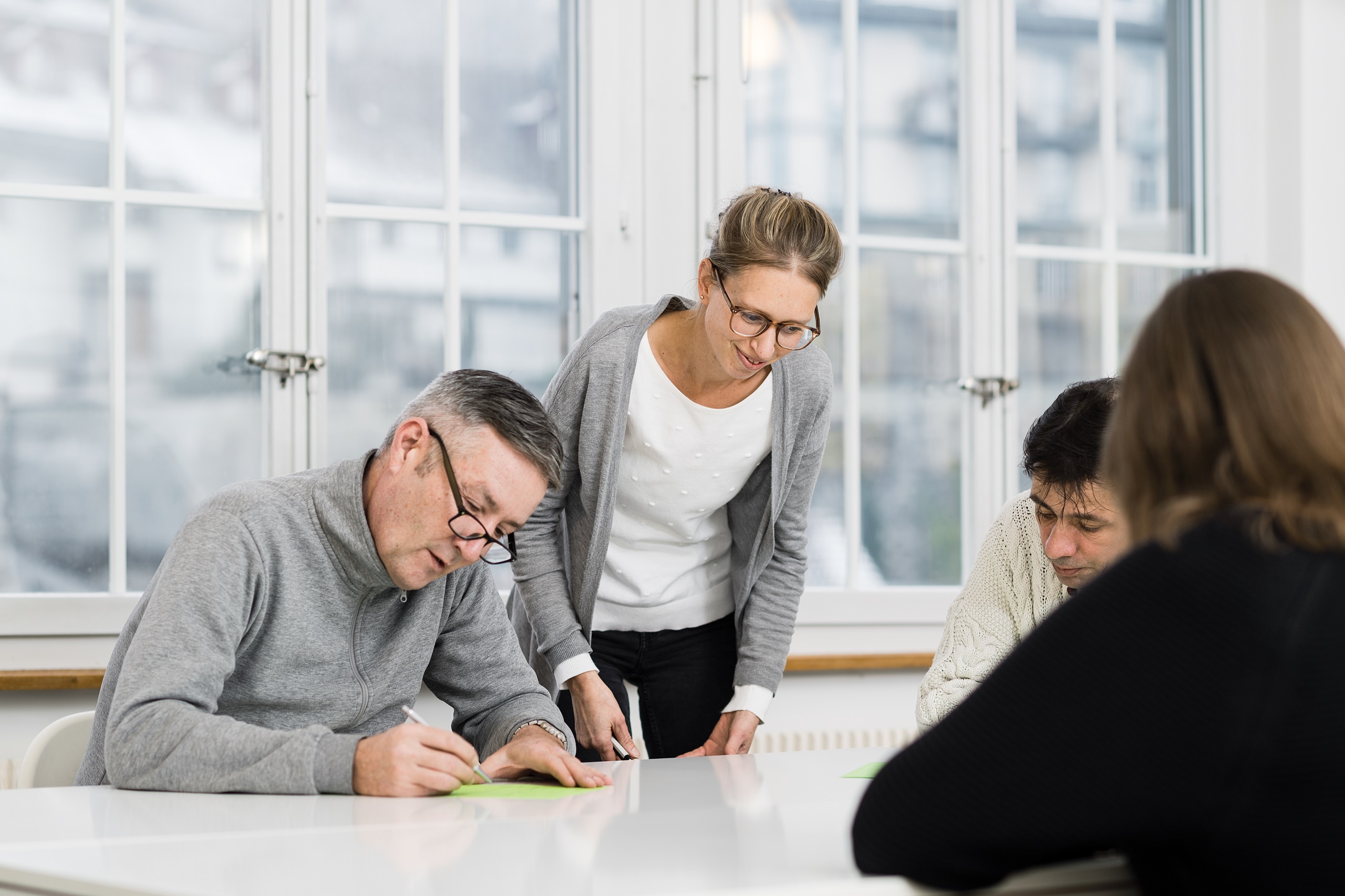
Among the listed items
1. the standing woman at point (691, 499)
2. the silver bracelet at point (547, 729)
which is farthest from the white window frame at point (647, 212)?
the silver bracelet at point (547, 729)

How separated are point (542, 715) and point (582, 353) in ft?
1.94

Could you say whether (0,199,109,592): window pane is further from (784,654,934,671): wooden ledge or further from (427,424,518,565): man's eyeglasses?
(784,654,934,671): wooden ledge

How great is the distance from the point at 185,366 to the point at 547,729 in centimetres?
130

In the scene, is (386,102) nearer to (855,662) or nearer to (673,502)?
(673,502)

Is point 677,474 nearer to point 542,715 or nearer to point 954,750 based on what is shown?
point 542,715

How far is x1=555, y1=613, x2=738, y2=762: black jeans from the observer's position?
2.02 metres

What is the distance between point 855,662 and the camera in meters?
2.75

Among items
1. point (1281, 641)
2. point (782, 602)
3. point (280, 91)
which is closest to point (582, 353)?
point (782, 602)

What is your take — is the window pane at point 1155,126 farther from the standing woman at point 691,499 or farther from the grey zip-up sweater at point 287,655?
the grey zip-up sweater at point 287,655

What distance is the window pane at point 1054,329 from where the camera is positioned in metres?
3.07

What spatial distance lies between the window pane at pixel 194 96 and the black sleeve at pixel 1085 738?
84.0 inches

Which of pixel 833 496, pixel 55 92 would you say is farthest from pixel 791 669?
pixel 55 92

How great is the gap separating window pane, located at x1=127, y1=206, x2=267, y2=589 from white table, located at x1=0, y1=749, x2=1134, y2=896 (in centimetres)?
118

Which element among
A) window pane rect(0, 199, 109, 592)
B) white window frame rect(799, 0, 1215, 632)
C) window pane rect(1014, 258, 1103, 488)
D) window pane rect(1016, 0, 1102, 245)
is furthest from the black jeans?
window pane rect(1016, 0, 1102, 245)
